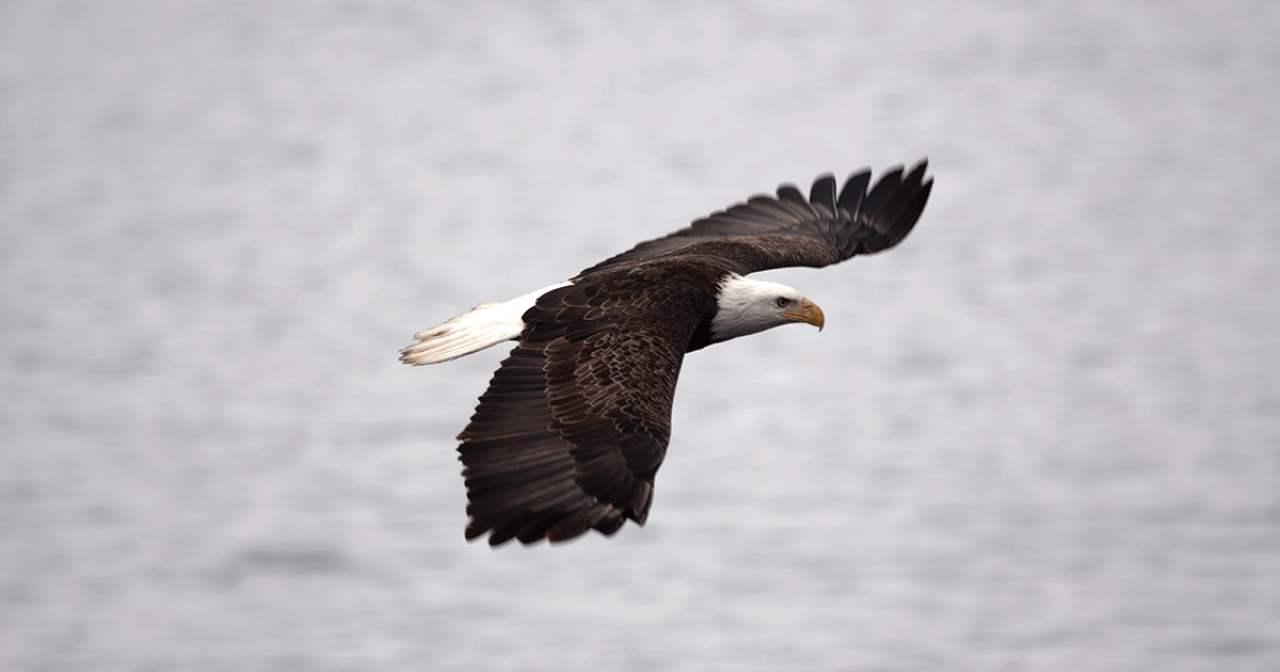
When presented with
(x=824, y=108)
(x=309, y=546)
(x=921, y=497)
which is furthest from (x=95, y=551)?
(x=824, y=108)

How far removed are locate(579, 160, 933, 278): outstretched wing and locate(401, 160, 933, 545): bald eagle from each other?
0.17 ft

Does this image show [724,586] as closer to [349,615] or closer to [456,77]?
[349,615]

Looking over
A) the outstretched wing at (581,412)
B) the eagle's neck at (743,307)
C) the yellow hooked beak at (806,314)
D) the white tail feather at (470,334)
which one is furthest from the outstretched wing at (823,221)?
the outstretched wing at (581,412)

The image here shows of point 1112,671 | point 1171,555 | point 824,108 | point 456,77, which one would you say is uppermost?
point 456,77

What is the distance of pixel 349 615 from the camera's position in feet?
61.4

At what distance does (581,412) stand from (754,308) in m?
2.00

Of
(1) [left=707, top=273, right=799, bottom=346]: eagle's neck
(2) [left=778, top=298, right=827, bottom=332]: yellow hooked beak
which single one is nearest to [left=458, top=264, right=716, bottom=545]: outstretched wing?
(1) [left=707, top=273, right=799, bottom=346]: eagle's neck

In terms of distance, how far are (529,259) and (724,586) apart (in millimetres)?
12976

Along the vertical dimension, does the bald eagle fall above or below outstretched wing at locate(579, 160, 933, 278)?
below

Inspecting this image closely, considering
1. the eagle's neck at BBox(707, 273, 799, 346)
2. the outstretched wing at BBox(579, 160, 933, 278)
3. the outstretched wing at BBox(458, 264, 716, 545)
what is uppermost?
the outstretched wing at BBox(579, 160, 933, 278)

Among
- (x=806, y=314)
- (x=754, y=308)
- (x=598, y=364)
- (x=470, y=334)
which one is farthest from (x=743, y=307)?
(x=470, y=334)

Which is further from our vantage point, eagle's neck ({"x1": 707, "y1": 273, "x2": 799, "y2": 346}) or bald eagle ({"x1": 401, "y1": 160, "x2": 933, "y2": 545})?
eagle's neck ({"x1": 707, "y1": 273, "x2": 799, "y2": 346})

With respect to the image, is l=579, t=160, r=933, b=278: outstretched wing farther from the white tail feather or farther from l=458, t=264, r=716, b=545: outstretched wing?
l=458, t=264, r=716, b=545: outstretched wing

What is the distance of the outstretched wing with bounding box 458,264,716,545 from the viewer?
935 centimetres
